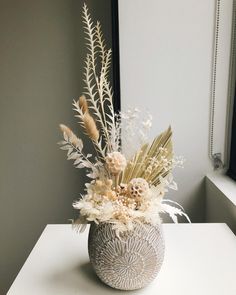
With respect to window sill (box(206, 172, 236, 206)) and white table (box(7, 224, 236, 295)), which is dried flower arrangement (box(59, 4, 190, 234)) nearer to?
white table (box(7, 224, 236, 295))

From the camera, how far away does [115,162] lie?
2.54 feet

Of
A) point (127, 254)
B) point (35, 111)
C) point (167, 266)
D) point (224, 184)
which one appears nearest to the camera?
point (127, 254)

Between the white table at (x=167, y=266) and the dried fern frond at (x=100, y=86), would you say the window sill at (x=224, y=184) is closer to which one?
the white table at (x=167, y=266)

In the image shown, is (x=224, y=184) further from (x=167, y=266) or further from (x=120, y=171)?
(x=120, y=171)

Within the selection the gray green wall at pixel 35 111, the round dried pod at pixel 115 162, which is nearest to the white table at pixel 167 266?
the round dried pod at pixel 115 162

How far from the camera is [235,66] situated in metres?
1.35

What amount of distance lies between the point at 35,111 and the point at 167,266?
3.50 feet

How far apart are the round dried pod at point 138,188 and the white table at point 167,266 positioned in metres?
0.26

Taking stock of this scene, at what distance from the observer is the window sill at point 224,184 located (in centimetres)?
122

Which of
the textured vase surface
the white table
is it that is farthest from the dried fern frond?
the white table

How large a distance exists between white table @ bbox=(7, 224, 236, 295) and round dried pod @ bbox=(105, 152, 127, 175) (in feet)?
1.04

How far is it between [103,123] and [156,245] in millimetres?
337

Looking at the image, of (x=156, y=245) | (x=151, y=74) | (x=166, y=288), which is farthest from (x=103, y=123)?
(x=151, y=74)

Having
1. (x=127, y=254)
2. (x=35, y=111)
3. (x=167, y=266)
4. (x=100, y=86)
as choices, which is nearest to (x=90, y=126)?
(x=100, y=86)
